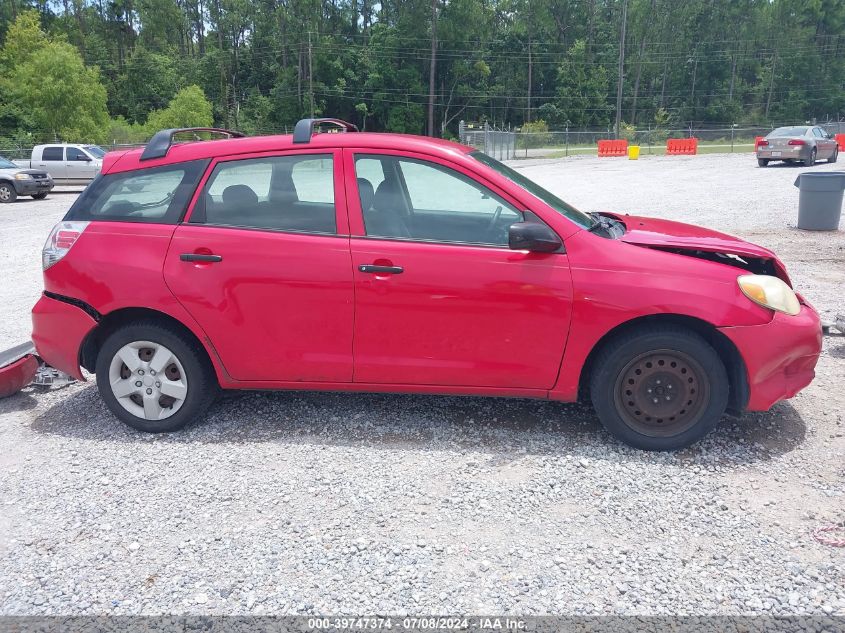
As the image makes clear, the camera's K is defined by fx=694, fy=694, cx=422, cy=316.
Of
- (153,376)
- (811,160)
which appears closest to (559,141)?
(811,160)

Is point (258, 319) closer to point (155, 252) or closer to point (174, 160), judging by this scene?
point (155, 252)

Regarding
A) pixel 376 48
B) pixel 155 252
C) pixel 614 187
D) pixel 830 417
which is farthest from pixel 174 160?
pixel 376 48

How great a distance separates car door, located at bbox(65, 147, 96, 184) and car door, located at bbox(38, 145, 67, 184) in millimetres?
174

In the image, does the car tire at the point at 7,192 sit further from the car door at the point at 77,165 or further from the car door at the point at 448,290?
the car door at the point at 448,290

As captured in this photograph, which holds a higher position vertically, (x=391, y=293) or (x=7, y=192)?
(x=391, y=293)

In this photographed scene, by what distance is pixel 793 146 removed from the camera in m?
27.1

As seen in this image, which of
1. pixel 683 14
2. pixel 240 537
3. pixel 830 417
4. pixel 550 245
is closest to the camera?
pixel 240 537

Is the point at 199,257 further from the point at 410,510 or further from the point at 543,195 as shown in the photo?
the point at 543,195

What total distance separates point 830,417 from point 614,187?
699 inches

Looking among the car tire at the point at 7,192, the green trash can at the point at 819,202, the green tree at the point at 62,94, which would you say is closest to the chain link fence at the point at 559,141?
the green tree at the point at 62,94

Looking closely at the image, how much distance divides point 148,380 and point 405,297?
1.72 metres

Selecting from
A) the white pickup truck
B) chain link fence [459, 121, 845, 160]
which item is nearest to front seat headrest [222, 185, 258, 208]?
the white pickup truck

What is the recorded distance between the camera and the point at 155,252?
4.23 metres

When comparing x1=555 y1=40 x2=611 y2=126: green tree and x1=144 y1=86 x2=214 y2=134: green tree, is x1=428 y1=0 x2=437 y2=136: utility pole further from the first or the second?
x1=144 y1=86 x2=214 y2=134: green tree
